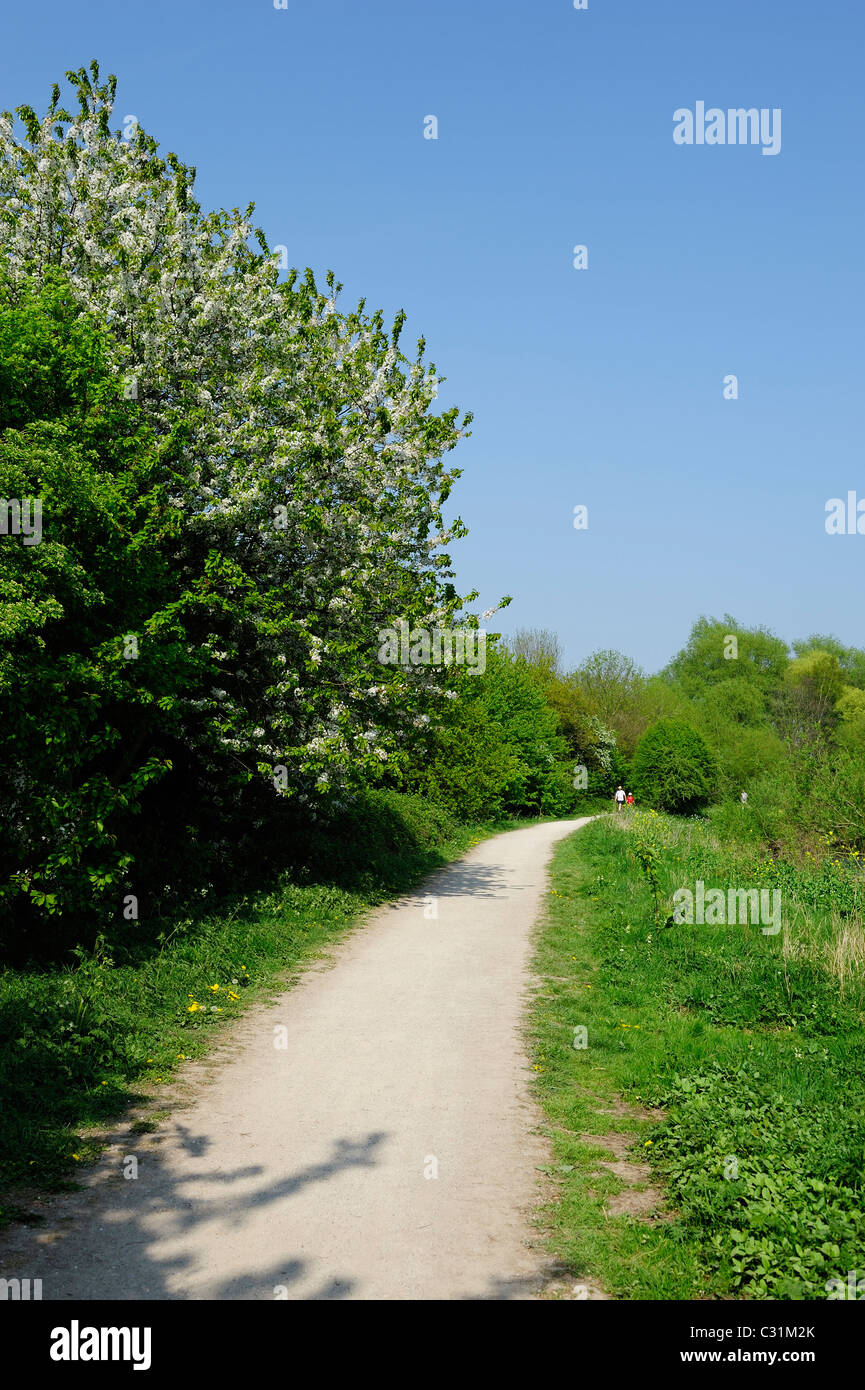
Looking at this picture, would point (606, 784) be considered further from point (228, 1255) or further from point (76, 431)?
point (228, 1255)

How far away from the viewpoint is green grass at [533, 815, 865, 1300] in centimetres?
490

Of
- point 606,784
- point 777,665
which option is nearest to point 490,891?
point 606,784

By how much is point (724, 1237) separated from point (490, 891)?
47.0 feet

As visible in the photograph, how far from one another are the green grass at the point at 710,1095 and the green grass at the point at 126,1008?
10.8ft

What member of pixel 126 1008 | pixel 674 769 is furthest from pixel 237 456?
pixel 674 769
